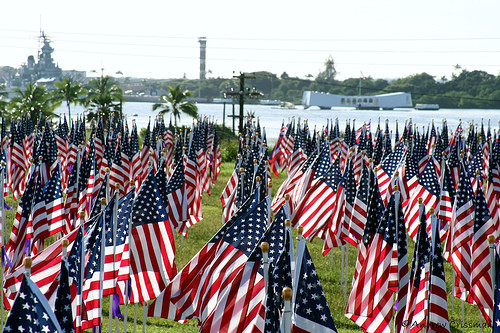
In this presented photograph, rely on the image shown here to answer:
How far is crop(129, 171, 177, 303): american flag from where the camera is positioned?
39.4ft

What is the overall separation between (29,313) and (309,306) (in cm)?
333

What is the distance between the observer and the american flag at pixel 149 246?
39.4ft

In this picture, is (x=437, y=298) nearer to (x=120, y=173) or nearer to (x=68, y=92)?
(x=120, y=173)

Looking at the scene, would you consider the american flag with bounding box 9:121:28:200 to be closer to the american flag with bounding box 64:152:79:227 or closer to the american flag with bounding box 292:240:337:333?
the american flag with bounding box 64:152:79:227

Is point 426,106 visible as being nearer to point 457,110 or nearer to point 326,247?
point 457,110

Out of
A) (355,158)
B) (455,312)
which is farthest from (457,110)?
(455,312)

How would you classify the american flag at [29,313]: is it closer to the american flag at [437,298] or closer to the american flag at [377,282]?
the american flag at [437,298]

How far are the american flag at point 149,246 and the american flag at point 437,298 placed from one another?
4.55 meters

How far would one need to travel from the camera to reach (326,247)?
16.7 meters

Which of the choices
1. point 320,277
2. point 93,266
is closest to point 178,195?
point 320,277

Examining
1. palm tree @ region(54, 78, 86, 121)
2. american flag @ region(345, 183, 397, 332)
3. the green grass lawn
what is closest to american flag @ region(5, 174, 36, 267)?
the green grass lawn

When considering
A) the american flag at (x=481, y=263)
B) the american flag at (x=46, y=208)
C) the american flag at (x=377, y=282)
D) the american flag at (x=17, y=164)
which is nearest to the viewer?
the american flag at (x=377, y=282)

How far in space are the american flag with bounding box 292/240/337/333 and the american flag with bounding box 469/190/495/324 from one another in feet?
15.7

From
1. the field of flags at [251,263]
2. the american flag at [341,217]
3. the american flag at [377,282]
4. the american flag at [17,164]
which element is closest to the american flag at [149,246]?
the field of flags at [251,263]
